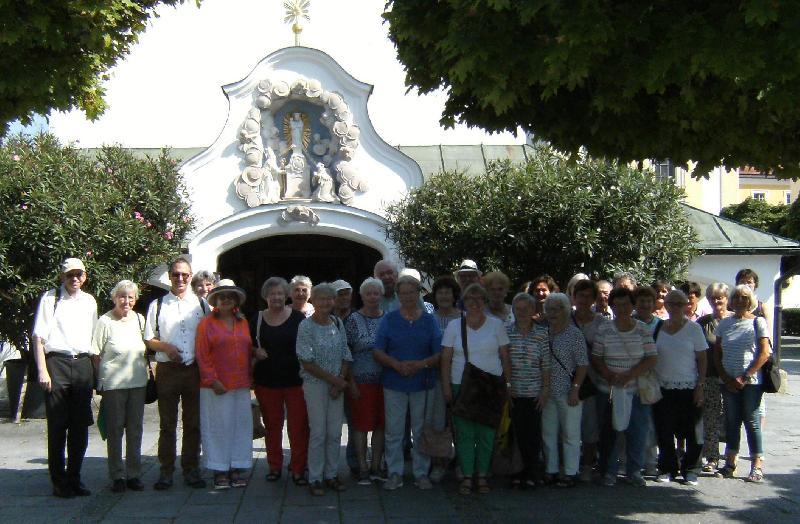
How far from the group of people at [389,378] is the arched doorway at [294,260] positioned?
37.2 feet

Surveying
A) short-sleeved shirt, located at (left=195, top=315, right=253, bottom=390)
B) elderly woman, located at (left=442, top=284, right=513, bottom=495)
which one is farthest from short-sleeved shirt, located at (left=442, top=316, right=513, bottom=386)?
short-sleeved shirt, located at (left=195, top=315, right=253, bottom=390)

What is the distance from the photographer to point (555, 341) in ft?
26.1

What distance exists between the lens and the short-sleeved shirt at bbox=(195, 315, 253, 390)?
25.3ft

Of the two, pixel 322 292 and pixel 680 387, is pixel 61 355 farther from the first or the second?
pixel 680 387

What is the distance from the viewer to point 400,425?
7.80m

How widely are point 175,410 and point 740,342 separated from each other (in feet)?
16.0

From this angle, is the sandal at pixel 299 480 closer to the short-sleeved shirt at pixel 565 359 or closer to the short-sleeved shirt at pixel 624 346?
the short-sleeved shirt at pixel 565 359

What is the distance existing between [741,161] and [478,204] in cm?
854

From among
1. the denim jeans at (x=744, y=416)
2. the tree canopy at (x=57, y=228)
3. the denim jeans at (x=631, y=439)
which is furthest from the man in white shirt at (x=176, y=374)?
the tree canopy at (x=57, y=228)

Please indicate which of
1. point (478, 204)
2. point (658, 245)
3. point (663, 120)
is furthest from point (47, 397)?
point (658, 245)

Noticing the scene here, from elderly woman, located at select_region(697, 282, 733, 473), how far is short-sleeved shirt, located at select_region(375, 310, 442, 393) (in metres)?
2.60

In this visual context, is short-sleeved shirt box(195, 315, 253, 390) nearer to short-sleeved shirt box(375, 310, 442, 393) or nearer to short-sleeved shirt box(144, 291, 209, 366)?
short-sleeved shirt box(144, 291, 209, 366)

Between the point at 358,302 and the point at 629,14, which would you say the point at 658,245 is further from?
the point at 629,14

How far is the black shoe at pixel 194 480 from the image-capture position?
7.87 meters
